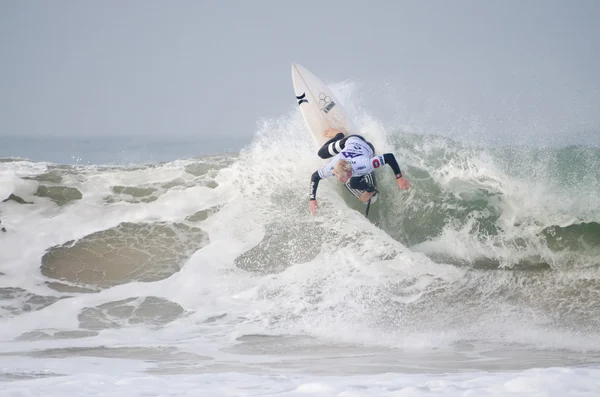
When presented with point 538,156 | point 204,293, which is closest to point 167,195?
point 204,293

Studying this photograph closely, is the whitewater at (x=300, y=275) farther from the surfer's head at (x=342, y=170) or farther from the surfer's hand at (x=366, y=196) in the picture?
the surfer's head at (x=342, y=170)

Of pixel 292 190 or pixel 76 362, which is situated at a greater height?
pixel 292 190

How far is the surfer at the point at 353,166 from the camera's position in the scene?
8.19m

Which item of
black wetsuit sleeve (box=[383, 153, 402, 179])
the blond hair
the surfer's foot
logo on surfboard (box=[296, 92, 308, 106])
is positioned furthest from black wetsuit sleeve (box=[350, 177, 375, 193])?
logo on surfboard (box=[296, 92, 308, 106])

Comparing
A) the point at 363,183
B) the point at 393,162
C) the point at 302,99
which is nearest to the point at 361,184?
the point at 363,183

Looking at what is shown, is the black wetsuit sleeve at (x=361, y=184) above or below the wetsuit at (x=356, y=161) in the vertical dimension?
below

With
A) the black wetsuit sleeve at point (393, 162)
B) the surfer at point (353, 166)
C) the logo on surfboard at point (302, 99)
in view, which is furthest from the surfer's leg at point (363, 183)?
the logo on surfboard at point (302, 99)

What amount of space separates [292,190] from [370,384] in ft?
20.4

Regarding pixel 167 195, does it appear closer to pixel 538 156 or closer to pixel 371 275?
pixel 371 275

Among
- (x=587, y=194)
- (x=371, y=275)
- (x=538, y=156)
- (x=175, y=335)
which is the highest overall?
(x=538, y=156)

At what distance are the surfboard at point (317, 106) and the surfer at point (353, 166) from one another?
2.91 ft

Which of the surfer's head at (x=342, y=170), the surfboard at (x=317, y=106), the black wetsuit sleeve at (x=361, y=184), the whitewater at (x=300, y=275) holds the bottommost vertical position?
the whitewater at (x=300, y=275)

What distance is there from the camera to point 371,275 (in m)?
7.65

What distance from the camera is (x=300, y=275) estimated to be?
26.3ft
